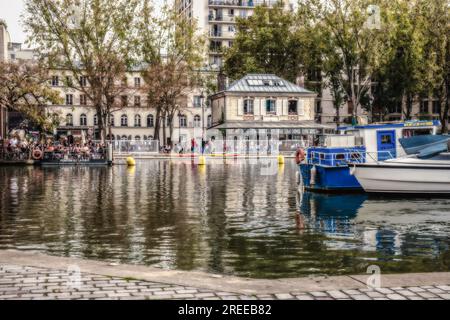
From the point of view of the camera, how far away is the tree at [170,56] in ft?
256

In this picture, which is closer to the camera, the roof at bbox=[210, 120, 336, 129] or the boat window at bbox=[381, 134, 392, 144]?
Result: the boat window at bbox=[381, 134, 392, 144]

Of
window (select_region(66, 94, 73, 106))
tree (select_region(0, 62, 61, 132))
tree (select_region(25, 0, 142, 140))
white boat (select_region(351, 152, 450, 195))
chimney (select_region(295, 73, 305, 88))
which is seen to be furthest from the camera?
window (select_region(66, 94, 73, 106))

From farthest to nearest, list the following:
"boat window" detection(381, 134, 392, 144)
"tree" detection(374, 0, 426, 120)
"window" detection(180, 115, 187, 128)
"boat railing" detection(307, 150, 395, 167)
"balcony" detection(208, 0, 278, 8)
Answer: "balcony" detection(208, 0, 278, 8) → "window" detection(180, 115, 187, 128) → "tree" detection(374, 0, 426, 120) → "boat window" detection(381, 134, 392, 144) → "boat railing" detection(307, 150, 395, 167)

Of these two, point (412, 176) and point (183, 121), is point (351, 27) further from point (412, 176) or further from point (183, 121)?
point (412, 176)

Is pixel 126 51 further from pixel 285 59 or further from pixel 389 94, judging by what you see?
pixel 389 94

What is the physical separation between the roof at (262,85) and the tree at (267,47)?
6749mm

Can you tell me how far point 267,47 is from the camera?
91000 mm

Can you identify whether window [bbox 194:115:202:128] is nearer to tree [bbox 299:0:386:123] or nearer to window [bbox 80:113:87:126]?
window [bbox 80:113:87:126]

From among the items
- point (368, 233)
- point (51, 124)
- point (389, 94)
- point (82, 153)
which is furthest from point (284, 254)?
point (389, 94)

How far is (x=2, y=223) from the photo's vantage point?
18125 mm

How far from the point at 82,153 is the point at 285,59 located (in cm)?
4402

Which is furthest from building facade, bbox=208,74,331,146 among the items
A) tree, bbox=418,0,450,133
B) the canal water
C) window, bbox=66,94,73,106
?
the canal water

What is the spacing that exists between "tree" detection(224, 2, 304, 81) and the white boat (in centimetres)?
6272

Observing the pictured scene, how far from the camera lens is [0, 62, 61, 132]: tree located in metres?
59.2
